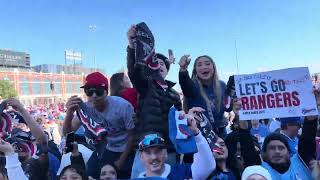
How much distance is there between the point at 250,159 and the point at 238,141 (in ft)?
0.69

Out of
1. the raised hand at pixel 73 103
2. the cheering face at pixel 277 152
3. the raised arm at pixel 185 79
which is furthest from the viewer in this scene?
the raised arm at pixel 185 79

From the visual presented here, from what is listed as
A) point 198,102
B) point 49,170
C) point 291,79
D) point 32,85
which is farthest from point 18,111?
point 32,85

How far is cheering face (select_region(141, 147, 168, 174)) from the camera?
3.35 meters

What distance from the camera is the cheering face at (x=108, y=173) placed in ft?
12.7

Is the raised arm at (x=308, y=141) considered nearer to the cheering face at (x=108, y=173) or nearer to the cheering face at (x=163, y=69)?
the cheering face at (x=163, y=69)

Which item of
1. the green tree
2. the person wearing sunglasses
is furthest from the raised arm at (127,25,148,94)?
the green tree

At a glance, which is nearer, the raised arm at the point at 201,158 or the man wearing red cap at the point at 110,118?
the raised arm at the point at 201,158

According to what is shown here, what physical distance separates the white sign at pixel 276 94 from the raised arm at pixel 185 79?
50 centimetres

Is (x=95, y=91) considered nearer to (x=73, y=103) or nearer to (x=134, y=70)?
(x=73, y=103)

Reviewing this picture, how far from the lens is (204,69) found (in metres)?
4.47

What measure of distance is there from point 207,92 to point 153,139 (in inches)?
51.3

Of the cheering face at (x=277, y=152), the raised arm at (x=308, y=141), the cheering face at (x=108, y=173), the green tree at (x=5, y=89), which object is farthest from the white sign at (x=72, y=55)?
the cheering face at (x=277, y=152)

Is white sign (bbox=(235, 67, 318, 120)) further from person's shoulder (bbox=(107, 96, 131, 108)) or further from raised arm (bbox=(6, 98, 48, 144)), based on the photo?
raised arm (bbox=(6, 98, 48, 144))

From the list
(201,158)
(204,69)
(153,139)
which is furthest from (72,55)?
(201,158)
